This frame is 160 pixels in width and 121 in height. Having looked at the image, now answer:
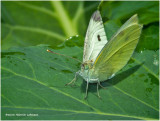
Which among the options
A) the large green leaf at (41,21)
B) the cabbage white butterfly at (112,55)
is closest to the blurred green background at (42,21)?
the large green leaf at (41,21)

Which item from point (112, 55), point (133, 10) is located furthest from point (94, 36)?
point (133, 10)

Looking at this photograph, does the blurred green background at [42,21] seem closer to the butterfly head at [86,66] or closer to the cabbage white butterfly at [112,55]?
the cabbage white butterfly at [112,55]

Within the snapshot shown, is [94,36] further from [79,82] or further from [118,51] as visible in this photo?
[79,82]

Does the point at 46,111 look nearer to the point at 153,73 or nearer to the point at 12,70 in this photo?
the point at 12,70

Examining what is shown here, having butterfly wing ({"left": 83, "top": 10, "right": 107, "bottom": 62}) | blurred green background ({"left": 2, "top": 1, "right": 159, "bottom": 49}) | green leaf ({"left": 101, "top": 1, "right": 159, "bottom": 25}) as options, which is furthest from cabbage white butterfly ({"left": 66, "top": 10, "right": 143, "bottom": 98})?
blurred green background ({"left": 2, "top": 1, "right": 159, "bottom": 49})

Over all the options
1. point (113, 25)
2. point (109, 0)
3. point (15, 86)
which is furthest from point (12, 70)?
point (109, 0)

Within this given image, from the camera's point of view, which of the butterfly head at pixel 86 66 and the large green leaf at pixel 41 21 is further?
the large green leaf at pixel 41 21

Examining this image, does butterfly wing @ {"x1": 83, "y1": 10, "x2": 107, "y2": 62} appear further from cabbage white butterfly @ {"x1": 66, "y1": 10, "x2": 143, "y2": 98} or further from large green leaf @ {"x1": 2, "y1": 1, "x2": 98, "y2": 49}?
large green leaf @ {"x1": 2, "y1": 1, "x2": 98, "y2": 49}
